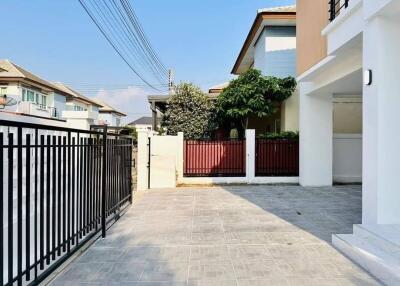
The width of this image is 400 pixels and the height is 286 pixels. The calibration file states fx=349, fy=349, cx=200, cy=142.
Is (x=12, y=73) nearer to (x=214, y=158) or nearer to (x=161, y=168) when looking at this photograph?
(x=161, y=168)

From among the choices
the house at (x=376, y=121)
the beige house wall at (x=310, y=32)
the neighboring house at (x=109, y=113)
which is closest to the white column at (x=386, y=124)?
the house at (x=376, y=121)

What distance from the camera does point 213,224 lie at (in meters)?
6.36

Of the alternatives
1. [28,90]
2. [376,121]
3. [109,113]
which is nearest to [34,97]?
[28,90]

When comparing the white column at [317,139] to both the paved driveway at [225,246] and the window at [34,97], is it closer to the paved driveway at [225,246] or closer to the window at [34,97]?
the paved driveway at [225,246]

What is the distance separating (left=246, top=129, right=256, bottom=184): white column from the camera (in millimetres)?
11984

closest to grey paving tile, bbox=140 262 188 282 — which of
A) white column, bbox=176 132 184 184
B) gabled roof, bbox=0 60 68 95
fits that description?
white column, bbox=176 132 184 184

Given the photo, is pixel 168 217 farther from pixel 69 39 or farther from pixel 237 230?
pixel 69 39

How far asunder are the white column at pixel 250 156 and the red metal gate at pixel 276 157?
29 cm

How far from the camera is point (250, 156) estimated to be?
1200 cm

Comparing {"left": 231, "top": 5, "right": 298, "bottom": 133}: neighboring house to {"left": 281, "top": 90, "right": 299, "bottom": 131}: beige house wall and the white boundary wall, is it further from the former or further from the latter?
the white boundary wall

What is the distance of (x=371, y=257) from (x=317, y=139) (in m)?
7.42

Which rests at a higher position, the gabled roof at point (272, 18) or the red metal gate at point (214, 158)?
the gabled roof at point (272, 18)

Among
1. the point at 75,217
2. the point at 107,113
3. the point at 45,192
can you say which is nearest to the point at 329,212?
the point at 75,217

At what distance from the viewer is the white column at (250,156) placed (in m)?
12.0
